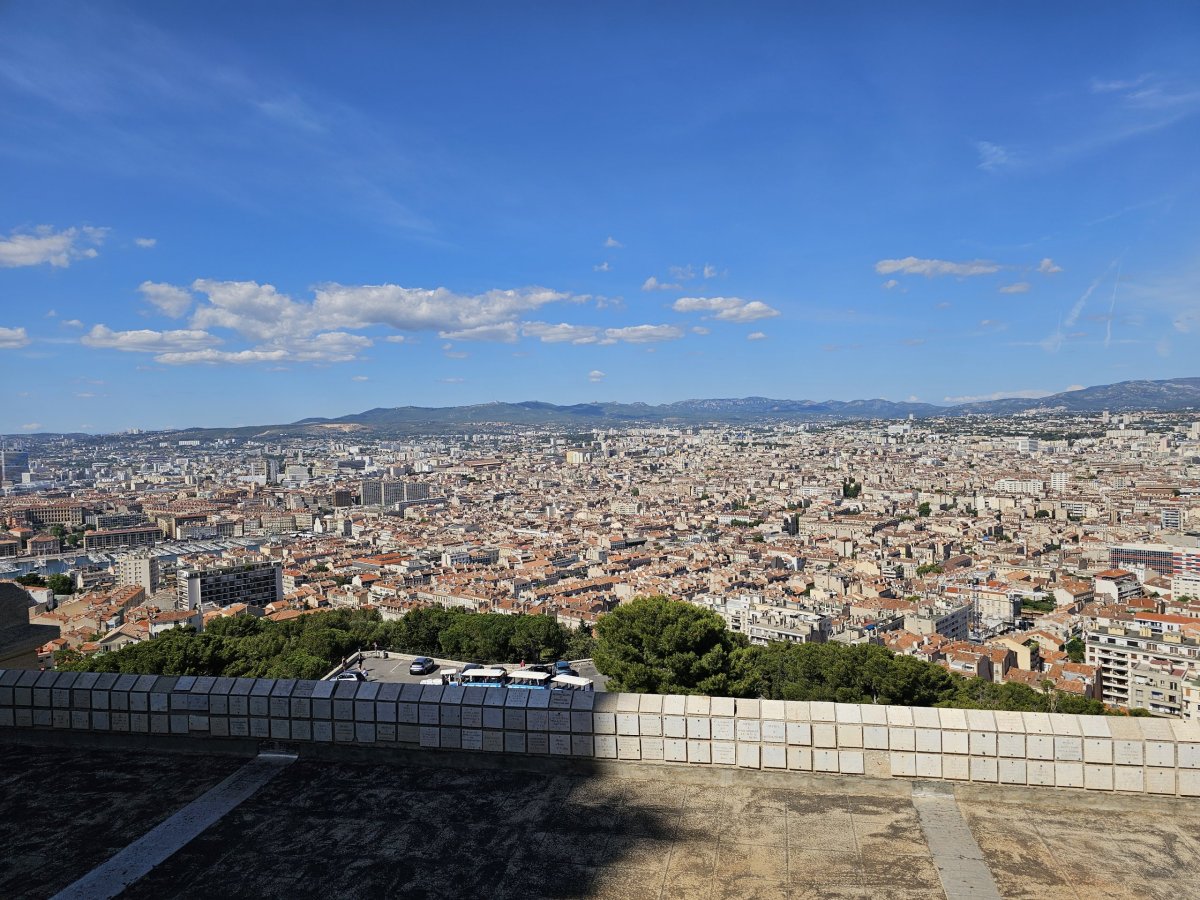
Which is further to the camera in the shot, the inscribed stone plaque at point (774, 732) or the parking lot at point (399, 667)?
the parking lot at point (399, 667)

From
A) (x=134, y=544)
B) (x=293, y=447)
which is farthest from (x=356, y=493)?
(x=293, y=447)

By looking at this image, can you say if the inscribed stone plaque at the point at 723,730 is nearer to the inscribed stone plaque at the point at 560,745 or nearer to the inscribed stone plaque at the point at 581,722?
the inscribed stone plaque at the point at 581,722

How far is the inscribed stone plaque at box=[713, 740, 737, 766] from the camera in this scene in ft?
10.8

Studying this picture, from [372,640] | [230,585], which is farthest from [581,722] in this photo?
[230,585]

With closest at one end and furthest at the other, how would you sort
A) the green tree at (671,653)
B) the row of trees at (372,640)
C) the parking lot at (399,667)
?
the green tree at (671,653) < the row of trees at (372,640) < the parking lot at (399,667)

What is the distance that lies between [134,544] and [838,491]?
71894 millimetres

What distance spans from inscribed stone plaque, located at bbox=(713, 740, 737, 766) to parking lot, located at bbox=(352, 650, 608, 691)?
15.0m

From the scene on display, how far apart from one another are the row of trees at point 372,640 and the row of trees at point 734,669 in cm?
742

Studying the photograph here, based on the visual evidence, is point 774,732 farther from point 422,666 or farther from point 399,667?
point 399,667

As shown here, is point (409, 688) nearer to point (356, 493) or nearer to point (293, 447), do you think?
point (356, 493)

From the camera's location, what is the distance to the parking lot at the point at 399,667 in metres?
18.3

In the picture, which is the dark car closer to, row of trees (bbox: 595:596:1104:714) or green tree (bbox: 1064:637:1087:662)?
row of trees (bbox: 595:596:1104:714)

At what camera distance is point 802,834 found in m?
2.83

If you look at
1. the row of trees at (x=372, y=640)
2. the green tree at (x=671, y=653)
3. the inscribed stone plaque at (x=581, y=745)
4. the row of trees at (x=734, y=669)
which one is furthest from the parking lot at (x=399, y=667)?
the inscribed stone plaque at (x=581, y=745)
